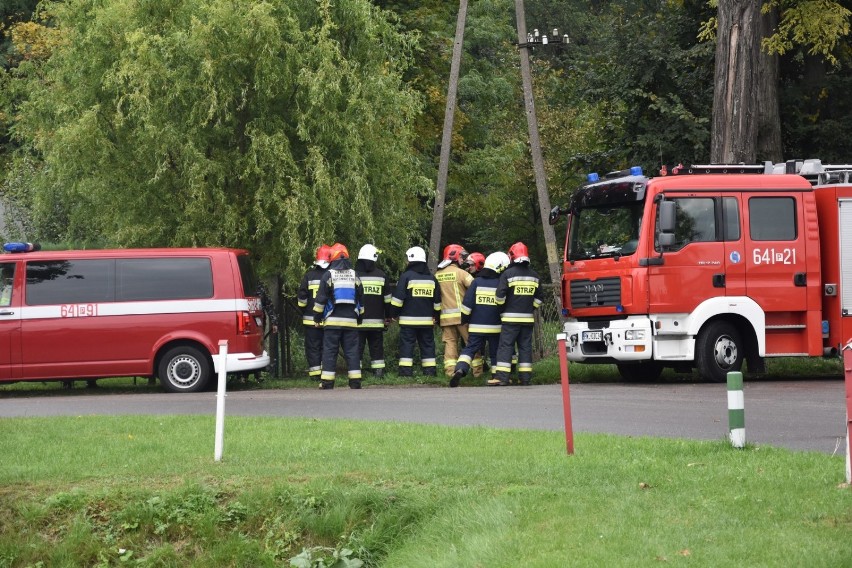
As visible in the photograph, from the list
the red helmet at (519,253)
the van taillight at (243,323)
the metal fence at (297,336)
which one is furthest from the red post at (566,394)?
the metal fence at (297,336)

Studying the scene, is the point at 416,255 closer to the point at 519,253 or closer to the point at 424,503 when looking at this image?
the point at 519,253

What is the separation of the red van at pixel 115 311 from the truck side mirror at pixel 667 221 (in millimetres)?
5949

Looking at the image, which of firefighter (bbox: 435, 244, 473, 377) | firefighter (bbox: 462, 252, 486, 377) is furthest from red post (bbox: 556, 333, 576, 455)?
firefighter (bbox: 435, 244, 473, 377)

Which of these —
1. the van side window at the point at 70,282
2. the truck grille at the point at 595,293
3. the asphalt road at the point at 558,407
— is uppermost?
the van side window at the point at 70,282

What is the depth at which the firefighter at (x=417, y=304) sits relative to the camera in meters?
19.5

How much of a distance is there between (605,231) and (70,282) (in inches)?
305

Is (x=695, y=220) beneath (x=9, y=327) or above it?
above

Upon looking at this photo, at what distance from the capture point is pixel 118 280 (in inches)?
709

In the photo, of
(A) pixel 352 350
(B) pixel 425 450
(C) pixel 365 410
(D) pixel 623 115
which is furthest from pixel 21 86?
(B) pixel 425 450

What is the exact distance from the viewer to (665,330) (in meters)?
17.9

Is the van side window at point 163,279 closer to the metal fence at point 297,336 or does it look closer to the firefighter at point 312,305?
the firefighter at point 312,305

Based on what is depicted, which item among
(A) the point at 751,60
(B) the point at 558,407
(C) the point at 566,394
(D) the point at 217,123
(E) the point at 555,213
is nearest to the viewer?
(C) the point at 566,394

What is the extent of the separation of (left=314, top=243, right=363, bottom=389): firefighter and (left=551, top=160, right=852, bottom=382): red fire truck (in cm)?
334

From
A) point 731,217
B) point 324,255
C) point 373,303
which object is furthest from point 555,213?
point 324,255
